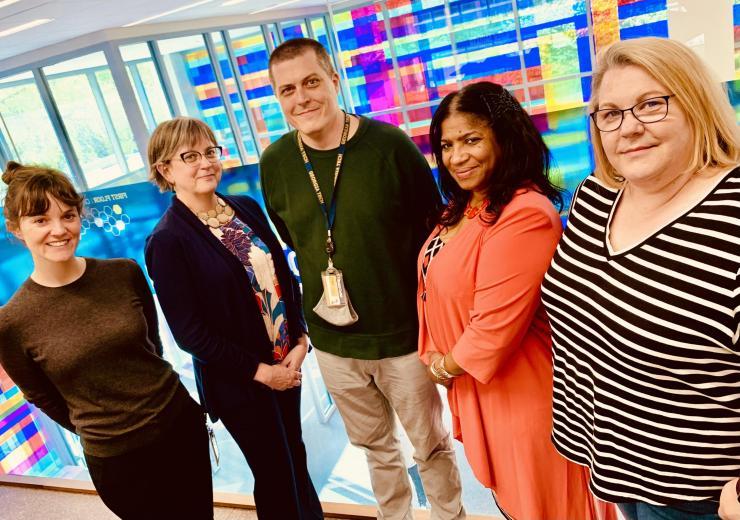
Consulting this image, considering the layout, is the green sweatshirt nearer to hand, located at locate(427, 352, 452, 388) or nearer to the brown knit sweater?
hand, located at locate(427, 352, 452, 388)

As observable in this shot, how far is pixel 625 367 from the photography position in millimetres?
1016

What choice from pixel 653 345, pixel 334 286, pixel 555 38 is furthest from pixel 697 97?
pixel 555 38

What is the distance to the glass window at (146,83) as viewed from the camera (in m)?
5.11

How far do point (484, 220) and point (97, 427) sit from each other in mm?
1376

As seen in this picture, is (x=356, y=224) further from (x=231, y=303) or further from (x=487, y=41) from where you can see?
(x=487, y=41)

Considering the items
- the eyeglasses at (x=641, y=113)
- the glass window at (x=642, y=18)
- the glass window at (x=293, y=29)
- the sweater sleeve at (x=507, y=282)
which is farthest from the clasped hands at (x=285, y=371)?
the glass window at (x=293, y=29)

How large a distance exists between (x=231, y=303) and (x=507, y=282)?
95 cm

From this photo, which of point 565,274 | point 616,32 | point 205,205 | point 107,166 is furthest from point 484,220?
point 107,166

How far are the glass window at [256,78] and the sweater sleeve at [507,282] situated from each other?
20.8 feet

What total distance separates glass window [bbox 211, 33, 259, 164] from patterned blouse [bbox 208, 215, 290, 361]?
5.53 m

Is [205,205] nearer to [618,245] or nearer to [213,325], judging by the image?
[213,325]

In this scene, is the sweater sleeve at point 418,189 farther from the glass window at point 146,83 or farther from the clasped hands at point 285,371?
the glass window at point 146,83

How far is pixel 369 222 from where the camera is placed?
5.34 ft

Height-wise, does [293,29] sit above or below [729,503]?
above
